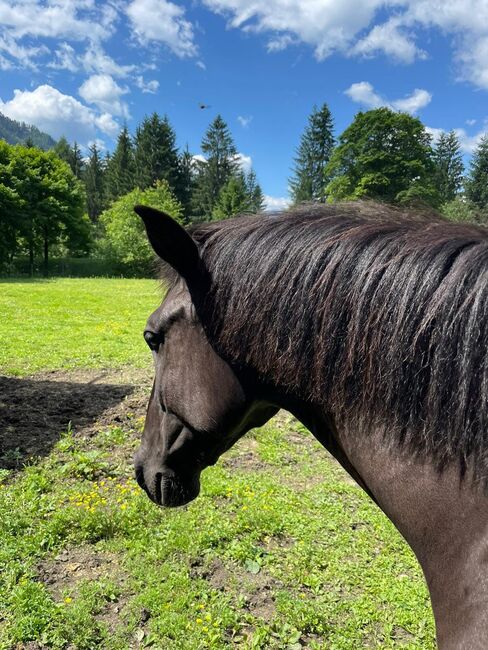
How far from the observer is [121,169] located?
61.2m

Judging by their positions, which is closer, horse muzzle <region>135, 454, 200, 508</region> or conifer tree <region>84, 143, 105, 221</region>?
horse muzzle <region>135, 454, 200, 508</region>

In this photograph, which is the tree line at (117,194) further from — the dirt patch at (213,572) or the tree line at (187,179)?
the dirt patch at (213,572)

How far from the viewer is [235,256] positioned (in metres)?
1.36

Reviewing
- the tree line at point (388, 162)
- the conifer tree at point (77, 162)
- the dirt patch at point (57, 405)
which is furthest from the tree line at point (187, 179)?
the dirt patch at point (57, 405)

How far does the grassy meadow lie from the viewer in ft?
8.66

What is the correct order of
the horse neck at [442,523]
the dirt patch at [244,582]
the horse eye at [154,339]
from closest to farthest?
the horse neck at [442,523] → the horse eye at [154,339] → the dirt patch at [244,582]

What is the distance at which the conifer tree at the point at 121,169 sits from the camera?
195 feet

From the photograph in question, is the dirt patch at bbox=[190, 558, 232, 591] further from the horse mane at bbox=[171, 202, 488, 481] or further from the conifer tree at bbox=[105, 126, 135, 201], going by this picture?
the conifer tree at bbox=[105, 126, 135, 201]

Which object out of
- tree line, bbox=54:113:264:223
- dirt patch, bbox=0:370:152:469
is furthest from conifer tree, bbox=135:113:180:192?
dirt patch, bbox=0:370:152:469

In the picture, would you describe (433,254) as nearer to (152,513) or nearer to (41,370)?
(152,513)

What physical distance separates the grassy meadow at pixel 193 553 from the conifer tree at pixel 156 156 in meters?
54.3

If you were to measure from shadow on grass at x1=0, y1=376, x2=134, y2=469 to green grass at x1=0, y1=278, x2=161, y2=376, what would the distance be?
108 centimetres

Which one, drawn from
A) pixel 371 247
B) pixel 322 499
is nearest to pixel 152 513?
pixel 322 499

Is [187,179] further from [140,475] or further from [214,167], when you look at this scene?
[140,475]
